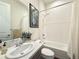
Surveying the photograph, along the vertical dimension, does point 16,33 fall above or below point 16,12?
below

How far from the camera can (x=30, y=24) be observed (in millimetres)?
2240

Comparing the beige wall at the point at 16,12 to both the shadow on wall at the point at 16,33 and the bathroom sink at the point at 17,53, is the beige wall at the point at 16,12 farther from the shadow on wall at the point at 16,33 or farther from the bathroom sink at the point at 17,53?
the bathroom sink at the point at 17,53

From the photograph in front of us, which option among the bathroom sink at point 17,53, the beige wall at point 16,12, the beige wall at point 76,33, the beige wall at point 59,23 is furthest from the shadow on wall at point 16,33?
the beige wall at point 59,23

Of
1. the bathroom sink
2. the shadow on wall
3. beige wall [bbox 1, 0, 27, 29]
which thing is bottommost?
the bathroom sink

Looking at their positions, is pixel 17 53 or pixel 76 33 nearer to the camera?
pixel 17 53

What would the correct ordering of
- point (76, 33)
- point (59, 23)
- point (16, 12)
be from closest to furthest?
point (76, 33), point (16, 12), point (59, 23)

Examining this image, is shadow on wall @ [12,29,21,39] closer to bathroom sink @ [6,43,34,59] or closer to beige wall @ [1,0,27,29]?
beige wall @ [1,0,27,29]

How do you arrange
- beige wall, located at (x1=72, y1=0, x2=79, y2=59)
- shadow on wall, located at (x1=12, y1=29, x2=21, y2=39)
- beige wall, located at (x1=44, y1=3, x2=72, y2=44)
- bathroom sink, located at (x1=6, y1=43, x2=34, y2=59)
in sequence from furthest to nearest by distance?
beige wall, located at (x1=44, y1=3, x2=72, y2=44) → shadow on wall, located at (x1=12, y1=29, x2=21, y2=39) → beige wall, located at (x1=72, y1=0, x2=79, y2=59) → bathroom sink, located at (x1=6, y1=43, x2=34, y2=59)

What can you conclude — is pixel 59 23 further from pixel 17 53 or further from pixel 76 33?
pixel 17 53

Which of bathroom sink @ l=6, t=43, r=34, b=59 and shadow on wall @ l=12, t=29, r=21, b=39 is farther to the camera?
shadow on wall @ l=12, t=29, r=21, b=39

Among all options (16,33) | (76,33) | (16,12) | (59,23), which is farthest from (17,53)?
(59,23)

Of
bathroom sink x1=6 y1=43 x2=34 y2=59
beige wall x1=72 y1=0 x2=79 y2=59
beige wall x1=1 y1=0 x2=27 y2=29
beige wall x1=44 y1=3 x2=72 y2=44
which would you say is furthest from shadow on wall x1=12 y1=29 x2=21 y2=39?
beige wall x1=44 y1=3 x2=72 y2=44

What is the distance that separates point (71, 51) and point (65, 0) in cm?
211

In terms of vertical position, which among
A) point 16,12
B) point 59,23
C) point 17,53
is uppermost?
point 16,12
